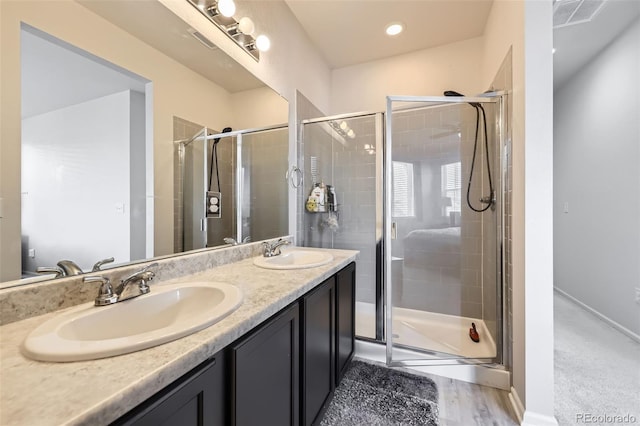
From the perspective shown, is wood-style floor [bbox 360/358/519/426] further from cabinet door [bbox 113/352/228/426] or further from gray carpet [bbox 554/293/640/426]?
cabinet door [bbox 113/352/228/426]

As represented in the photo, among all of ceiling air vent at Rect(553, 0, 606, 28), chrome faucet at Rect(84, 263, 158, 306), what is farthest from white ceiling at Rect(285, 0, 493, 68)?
chrome faucet at Rect(84, 263, 158, 306)

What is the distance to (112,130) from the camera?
3.03ft

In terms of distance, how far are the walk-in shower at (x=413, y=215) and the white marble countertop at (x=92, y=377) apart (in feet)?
5.30

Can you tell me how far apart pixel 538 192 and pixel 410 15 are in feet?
5.73

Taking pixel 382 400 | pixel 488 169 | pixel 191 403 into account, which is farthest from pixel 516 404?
pixel 191 403

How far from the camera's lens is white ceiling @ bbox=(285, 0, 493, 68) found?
1995 mm

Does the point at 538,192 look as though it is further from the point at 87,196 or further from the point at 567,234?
the point at 567,234

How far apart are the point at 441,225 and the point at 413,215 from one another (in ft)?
0.86

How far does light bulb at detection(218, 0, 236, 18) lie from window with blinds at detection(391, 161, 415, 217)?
1.66 meters

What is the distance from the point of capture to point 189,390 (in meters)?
0.56

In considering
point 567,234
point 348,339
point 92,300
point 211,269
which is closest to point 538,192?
point 348,339

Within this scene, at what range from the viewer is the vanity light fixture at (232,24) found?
1338mm

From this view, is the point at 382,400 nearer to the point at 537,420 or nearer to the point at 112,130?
the point at 537,420

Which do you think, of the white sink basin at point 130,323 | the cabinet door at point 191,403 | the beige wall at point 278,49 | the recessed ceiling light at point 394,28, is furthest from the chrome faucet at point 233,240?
the recessed ceiling light at point 394,28
